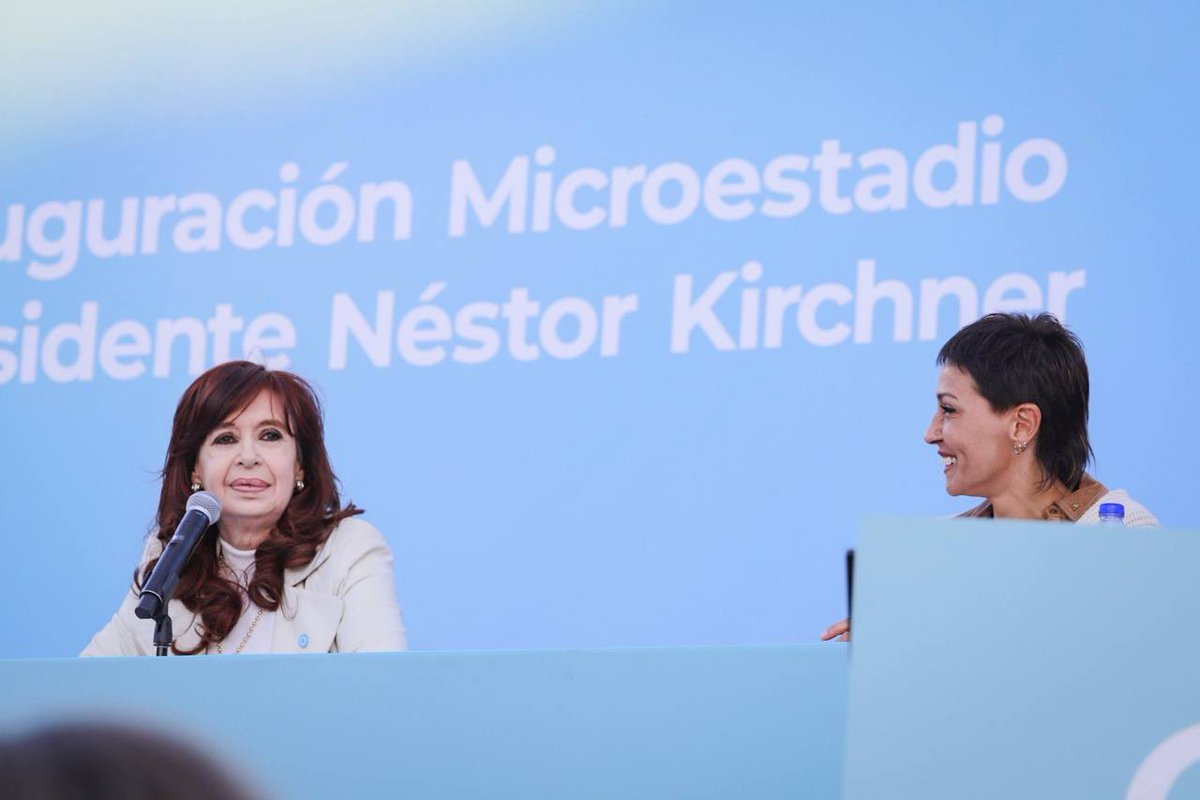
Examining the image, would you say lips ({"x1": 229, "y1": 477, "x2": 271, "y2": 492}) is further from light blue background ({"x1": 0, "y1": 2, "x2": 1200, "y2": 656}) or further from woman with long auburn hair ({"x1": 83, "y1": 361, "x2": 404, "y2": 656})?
light blue background ({"x1": 0, "y1": 2, "x2": 1200, "y2": 656})

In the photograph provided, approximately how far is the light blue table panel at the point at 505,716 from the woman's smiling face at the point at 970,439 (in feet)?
4.49

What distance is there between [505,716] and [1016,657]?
657mm

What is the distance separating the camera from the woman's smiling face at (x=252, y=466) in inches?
130

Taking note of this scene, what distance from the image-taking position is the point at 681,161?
3.92 meters

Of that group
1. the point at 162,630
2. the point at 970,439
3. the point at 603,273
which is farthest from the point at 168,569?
the point at 603,273

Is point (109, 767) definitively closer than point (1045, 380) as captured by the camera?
Yes

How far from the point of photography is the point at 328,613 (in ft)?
10.2

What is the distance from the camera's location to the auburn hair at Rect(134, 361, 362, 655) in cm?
323

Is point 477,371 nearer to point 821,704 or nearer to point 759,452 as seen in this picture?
point 759,452

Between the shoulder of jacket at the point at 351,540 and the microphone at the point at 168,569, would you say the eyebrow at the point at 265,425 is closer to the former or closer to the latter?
the shoulder of jacket at the point at 351,540

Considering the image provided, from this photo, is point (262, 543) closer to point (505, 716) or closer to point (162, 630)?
point (162, 630)

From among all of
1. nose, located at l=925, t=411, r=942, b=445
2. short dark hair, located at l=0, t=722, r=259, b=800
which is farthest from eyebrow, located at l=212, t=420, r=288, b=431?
short dark hair, located at l=0, t=722, r=259, b=800

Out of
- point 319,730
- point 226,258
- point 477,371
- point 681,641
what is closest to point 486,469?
point 477,371

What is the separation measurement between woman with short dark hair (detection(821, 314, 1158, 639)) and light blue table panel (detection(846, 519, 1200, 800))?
166 centimetres
